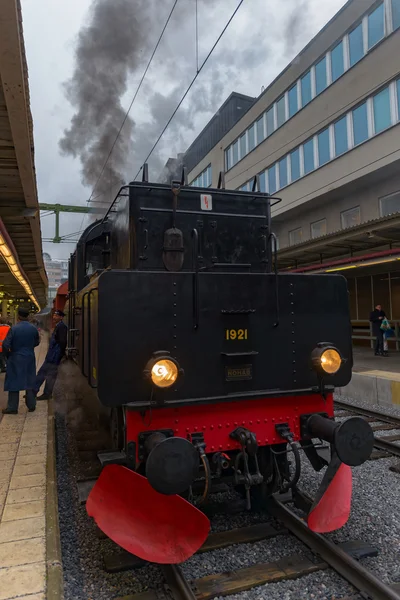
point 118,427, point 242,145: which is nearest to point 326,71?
point 242,145

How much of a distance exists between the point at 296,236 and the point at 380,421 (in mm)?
13154

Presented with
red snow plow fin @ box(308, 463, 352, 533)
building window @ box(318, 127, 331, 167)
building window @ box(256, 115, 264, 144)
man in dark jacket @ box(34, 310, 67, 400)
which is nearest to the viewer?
red snow plow fin @ box(308, 463, 352, 533)

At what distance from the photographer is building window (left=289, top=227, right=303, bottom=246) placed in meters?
18.6

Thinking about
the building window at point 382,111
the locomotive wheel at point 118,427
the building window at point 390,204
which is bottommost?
the locomotive wheel at point 118,427

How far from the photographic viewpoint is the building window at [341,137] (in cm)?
1524

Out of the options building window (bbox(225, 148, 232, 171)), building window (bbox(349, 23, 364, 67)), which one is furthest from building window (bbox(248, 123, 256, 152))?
building window (bbox(349, 23, 364, 67))

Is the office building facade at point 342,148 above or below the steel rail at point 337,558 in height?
above

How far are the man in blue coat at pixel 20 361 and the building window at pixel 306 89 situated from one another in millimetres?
15313

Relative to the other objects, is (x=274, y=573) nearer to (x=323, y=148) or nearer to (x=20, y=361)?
(x=20, y=361)

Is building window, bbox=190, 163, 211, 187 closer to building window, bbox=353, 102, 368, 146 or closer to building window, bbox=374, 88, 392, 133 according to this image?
building window, bbox=353, 102, 368, 146

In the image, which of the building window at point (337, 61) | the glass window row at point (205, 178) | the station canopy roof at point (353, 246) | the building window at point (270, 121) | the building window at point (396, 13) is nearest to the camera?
the station canopy roof at point (353, 246)

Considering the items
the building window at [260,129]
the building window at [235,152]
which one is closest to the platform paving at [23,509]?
the building window at [260,129]

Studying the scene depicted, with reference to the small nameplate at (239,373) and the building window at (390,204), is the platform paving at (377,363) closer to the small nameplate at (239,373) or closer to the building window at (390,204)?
the building window at (390,204)

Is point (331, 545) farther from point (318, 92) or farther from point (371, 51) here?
point (318, 92)
